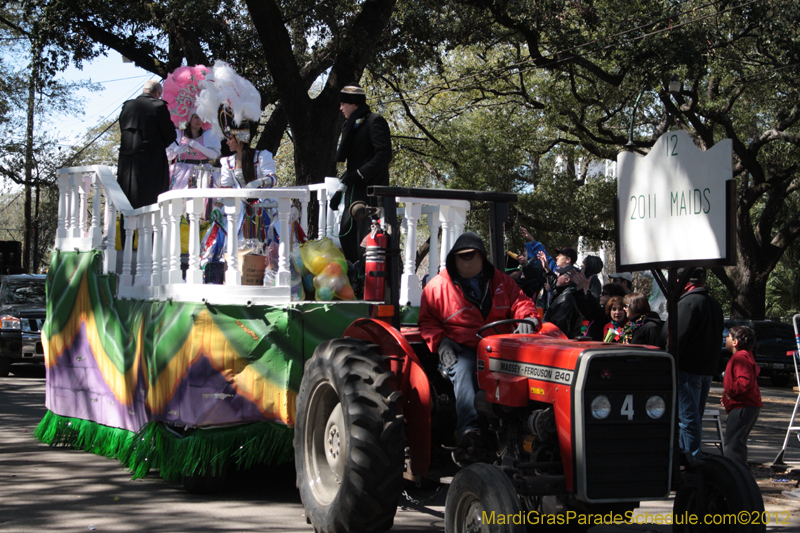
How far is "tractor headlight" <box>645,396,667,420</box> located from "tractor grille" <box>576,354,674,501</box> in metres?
0.02

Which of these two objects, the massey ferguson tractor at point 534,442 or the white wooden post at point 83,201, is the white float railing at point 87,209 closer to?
the white wooden post at point 83,201

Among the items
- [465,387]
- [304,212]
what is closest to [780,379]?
[304,212]

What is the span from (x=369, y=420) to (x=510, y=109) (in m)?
24.6

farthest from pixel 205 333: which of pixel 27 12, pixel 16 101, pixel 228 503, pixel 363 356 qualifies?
pixel 16 101

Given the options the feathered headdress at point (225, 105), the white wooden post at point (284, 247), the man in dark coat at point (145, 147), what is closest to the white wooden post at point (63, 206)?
the man in dark coat at point (145, 147)

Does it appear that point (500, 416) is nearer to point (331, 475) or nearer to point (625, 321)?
point (331, 475)

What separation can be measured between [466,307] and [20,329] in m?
12.7

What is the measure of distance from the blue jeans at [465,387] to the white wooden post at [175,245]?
2.99 metres

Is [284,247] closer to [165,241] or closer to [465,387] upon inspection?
[165,241]

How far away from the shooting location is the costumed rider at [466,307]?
5.35 meters

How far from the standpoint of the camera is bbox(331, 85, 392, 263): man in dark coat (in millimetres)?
8055

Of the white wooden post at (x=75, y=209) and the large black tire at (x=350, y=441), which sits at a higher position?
the white wooden post at (x=75, y=209)

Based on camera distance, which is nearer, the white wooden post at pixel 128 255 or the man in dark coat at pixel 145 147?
the white wooden post at pixel 128 255

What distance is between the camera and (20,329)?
1571 cm
